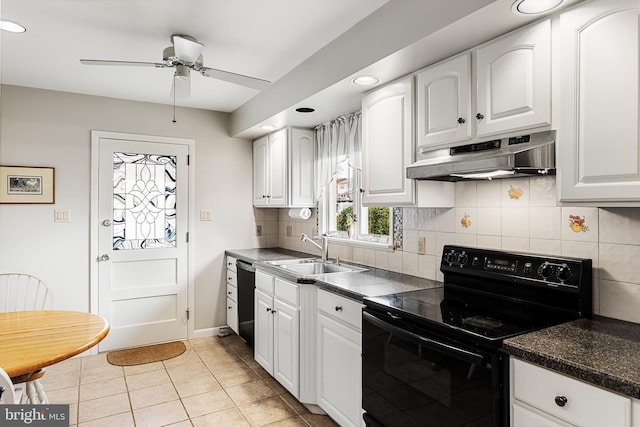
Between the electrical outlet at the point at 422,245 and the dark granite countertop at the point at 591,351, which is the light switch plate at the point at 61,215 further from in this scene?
the dark granite countertop at the point at 591,351

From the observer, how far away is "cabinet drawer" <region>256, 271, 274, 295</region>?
114 inches

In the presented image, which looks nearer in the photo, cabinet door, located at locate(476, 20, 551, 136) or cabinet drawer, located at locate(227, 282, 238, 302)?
cabinet door, located at locate(476, 20, 551, 136)

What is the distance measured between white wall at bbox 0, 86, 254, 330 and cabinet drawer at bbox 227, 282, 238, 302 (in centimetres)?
11

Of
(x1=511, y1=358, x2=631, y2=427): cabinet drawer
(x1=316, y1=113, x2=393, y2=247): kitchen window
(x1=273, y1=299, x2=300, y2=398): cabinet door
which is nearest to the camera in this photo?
(x1=511, y1=358, x2=631, y2=427): cabinet drawer

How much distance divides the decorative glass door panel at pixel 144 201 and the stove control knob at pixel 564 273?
3.28 m

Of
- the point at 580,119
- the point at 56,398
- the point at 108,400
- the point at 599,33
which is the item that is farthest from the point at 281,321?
the point at 599,33

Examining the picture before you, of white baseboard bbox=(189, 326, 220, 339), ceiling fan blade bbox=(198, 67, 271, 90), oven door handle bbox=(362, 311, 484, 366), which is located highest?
ceiling fan blade bbox=(198, 67, 271, 90)

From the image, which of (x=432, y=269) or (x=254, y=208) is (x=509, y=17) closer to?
(x=432, y=269)

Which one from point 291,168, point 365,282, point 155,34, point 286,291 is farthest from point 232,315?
point 155,34

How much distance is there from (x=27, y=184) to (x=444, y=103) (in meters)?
3.30

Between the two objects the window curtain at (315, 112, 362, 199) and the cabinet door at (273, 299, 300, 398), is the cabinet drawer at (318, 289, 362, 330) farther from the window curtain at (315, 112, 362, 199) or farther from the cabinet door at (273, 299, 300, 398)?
the window curtain at (315, 112, 362, 199)

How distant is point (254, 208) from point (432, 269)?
2364 mm

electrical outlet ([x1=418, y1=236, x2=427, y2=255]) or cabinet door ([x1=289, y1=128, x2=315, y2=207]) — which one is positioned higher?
cabinet door ([x1=289, y1=128, x2=315, y2=207])

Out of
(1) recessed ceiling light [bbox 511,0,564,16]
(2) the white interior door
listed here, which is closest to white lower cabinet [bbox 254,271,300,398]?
(2) the white interior door
